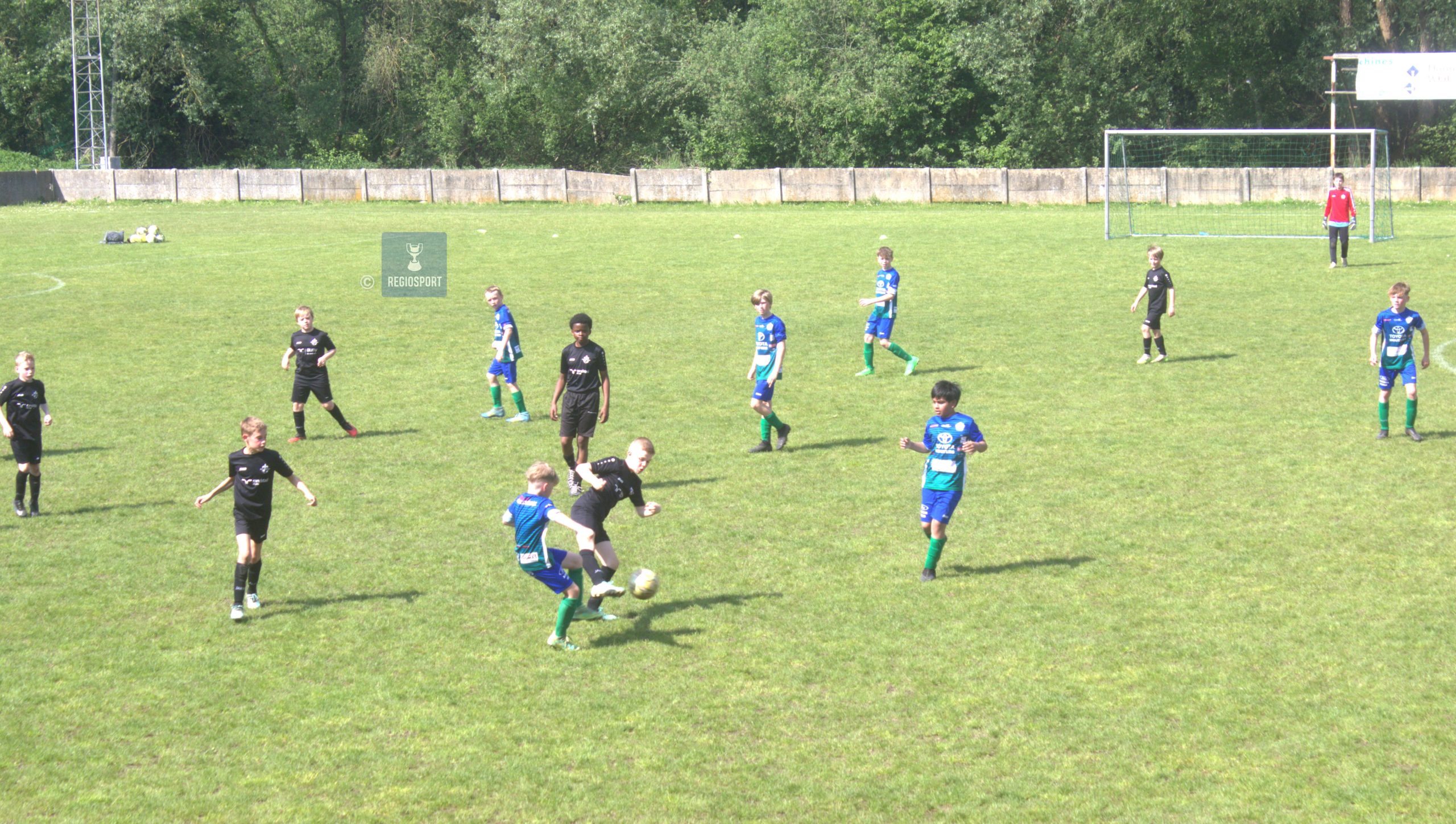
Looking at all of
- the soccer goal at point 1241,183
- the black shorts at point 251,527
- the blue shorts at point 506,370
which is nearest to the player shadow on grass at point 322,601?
the black shorts at point 251,527

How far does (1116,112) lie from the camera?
208 feet

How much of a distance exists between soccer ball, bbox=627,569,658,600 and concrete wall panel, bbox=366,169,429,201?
5139 cm

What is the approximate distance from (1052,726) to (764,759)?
2125mm

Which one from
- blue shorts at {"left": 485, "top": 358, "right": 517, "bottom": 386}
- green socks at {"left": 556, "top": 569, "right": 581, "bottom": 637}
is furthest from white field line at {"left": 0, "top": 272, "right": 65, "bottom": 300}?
green socks at {"left": 556, "top": 569, "right": 581, "bottom": 637}

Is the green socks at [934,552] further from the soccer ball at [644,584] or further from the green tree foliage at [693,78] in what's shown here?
the green tree foliage at [693,78]

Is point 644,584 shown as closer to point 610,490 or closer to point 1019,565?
point 610,490

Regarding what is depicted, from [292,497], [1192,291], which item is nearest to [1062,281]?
[1192,291]

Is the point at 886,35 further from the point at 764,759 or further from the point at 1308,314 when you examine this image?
the point at 764,759

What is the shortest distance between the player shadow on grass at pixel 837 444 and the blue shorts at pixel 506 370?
4.36 m

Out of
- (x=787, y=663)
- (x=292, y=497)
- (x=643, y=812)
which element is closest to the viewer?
(x=643, y=812)

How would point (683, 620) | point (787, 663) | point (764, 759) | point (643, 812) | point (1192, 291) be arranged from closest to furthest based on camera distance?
point (643, 812)
point (764, 759)
point (787, 663)
point (683, 620)
point (1192, 291)

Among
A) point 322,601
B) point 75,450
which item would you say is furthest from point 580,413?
point 75,450

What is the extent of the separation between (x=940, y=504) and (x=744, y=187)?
148ft

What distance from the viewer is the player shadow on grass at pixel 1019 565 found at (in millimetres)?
12852
